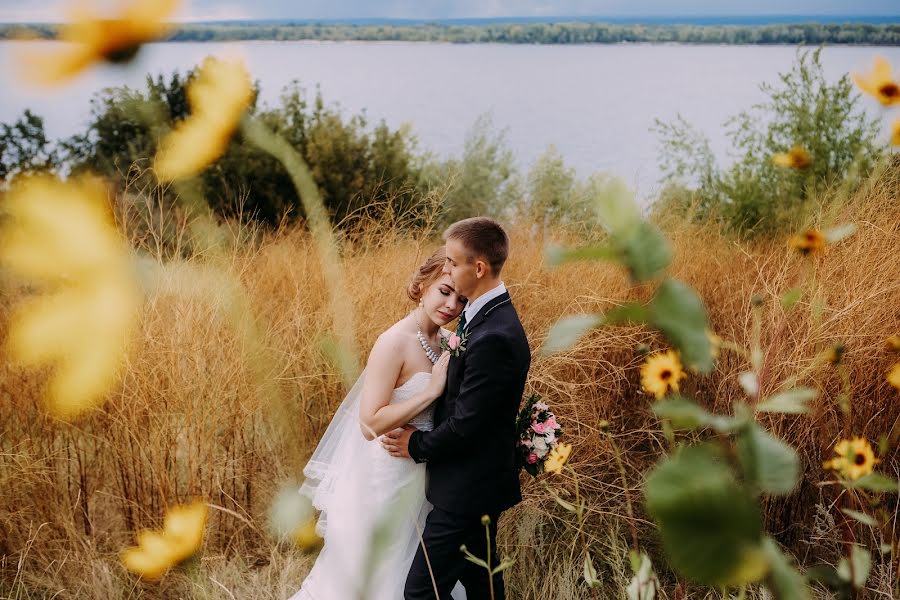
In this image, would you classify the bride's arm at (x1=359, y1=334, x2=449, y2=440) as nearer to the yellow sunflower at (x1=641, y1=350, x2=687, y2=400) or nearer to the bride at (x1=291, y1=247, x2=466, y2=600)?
the bride at (x1=291, y1=247, x2=466, y2=600)

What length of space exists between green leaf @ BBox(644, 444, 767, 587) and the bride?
1813 millimetres

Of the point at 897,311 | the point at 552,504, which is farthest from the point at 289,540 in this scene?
the point at 897,311

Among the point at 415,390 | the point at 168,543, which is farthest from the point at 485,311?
the point at 168,543

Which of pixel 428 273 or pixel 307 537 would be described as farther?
pixel 307 537

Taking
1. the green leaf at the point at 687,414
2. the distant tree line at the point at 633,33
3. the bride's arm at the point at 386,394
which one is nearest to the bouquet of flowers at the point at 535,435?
the bride's arm at the point at 386,394

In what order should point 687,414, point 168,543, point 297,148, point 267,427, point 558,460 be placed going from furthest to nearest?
point 297,148
point 267,427
point 168,543
point 558,460
point 687,414

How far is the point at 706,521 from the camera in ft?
1.14

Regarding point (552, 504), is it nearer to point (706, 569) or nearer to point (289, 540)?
point (289, 540)

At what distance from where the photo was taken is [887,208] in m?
3.60

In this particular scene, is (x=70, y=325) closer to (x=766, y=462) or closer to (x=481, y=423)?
(x=481, y=423)

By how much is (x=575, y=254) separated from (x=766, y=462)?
151 millimetres

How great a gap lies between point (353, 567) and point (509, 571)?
35.7 inches

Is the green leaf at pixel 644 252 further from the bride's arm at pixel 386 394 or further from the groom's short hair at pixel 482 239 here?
the bride's arm at pixel 386 394

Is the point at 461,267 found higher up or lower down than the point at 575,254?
lower down
